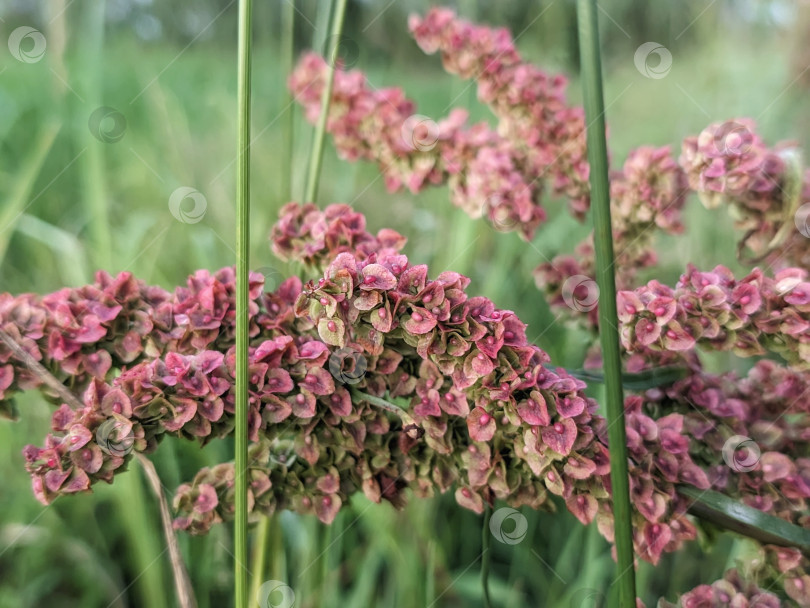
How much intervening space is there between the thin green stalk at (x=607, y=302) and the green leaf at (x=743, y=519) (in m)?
0.09

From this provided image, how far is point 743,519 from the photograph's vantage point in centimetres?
39

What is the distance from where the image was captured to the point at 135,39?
6.97 feet

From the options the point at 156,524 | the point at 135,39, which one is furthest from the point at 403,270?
the point at 135,39

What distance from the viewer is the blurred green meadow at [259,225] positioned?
0.74 meters

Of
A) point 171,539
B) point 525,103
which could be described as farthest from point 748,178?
point 171,539

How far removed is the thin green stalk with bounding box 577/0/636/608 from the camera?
0.31 metres

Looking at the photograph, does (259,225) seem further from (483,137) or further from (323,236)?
(323,236)

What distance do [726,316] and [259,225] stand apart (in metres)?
0.83

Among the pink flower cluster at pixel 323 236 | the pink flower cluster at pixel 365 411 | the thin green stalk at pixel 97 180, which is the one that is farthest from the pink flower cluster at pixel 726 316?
the thin green stalk at pixel 97 180

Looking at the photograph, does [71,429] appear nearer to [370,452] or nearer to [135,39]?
[370,452]

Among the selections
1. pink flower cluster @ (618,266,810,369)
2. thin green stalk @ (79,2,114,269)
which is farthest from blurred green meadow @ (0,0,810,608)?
pink flower cluster @ (618,266,810,369)

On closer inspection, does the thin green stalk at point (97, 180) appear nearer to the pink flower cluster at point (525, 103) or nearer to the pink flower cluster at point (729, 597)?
the pink flower cluster at point (525, 103)

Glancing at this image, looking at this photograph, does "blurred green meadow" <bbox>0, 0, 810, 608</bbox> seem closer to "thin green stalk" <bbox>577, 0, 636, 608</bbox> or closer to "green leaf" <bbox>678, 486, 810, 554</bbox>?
"green leaf" <bbox>678, 486, 810, 554</bbox>

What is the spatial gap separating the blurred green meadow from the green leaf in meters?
0.04
